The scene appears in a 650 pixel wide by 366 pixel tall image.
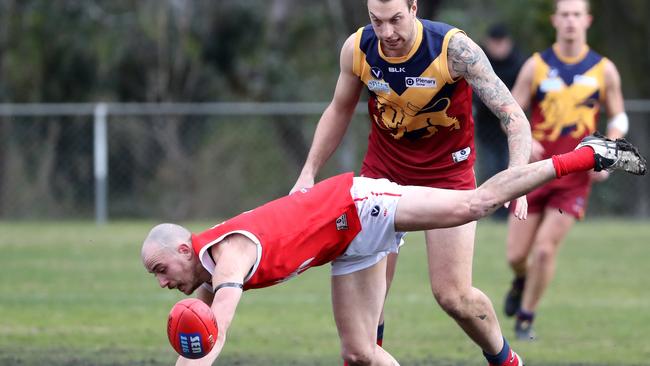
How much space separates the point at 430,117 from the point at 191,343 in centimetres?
208

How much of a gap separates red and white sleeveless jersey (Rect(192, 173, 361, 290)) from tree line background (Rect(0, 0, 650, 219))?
41.7 feet

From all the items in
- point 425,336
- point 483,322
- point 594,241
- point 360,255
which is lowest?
point 594,241

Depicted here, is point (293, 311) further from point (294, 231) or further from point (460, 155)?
point (294, 231)

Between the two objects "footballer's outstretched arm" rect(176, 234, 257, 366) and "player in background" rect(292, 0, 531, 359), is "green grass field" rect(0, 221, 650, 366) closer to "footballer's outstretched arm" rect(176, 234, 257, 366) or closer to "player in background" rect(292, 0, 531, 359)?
"player in background" rect(292, 0, 531, 359)

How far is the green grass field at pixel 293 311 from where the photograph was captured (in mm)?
8422

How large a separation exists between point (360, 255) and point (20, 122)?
13737 millimetres

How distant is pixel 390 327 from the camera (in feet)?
32.2

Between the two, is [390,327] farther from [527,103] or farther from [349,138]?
[349,138]

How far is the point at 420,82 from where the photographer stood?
6.09m

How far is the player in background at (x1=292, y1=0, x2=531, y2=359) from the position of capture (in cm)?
600

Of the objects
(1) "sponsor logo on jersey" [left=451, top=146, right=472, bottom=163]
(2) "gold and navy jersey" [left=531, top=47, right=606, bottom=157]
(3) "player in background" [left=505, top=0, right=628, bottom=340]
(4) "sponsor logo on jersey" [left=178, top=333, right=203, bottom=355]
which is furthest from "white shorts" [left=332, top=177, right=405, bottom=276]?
(2) "gold and navy jersey" [left=531, top=47, right=606, bottom=157]

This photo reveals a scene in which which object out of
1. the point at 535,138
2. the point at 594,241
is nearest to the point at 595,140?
the point at 535,138

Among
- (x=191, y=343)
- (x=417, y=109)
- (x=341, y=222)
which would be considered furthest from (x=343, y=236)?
(x=191, y=343)

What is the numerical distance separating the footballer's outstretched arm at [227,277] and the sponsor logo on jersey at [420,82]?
1.37 metres
